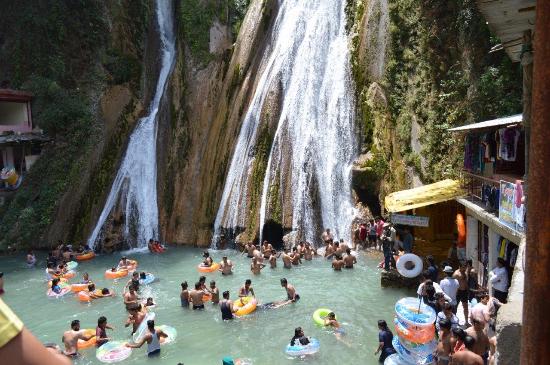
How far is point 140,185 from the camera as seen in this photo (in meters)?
26.4

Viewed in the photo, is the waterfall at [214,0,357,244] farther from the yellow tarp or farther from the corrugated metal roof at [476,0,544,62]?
the corrugated metal roof at [476,0,544,62]

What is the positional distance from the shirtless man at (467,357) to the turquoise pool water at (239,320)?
317 cm

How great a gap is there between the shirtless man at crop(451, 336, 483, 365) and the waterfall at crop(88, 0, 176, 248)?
20087 millimetres

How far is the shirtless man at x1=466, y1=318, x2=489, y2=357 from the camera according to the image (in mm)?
7387

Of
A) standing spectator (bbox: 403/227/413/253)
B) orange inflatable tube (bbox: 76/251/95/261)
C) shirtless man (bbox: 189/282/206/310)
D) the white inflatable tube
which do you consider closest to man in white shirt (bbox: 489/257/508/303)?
the white inflatable tube

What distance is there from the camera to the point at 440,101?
18047mm

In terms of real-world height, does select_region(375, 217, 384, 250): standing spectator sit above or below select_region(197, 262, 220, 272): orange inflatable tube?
above

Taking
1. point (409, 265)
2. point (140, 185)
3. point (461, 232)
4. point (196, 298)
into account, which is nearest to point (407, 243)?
point (461, 232)

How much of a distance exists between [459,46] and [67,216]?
21463 mm

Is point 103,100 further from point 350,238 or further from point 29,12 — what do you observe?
point 350,238

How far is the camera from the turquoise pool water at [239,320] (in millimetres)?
10914

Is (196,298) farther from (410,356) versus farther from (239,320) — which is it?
(410,356)

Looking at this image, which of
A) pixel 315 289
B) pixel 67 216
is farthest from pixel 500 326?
pixel 67 216

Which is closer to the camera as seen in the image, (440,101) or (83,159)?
(440,101)
